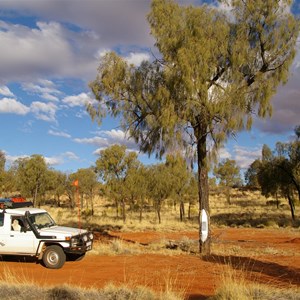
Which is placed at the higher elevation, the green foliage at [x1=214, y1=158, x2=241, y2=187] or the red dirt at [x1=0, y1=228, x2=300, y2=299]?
the green foliage at [x1=214, y1=158, x2=241, y2=187]

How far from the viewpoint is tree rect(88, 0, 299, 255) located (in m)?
14.0

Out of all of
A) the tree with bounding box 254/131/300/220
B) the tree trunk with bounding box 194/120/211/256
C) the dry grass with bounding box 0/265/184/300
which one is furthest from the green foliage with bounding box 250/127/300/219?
the dry grass with bounding box 0/265/184/300

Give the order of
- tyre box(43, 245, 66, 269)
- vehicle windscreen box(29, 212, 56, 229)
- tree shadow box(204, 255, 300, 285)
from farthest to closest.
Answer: vehicle windscreen box(29, 212, 56, 229) < tyre box(43, 245, 66, 269) < tree shadow box(204, 255, 300, 285)

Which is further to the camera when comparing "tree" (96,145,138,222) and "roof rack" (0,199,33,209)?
"tree" (96,145,138,222)

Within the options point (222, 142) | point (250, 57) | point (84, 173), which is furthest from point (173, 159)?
point (84, 173)

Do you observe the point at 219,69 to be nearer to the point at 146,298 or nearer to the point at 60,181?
the point at 146,298

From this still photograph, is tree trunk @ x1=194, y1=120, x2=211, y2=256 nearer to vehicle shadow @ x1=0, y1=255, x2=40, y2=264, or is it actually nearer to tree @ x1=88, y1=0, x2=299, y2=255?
tree @ x1=88, y1=0, x2=299, y2=255

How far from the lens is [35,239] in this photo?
13000 mm

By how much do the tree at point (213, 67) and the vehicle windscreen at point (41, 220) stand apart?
5.17 meters

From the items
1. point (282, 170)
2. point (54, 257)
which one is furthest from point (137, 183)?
point (54, 257)

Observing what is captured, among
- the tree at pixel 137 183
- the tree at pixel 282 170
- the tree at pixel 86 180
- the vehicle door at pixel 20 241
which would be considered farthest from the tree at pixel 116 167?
the vehicle door at pixel 20 241

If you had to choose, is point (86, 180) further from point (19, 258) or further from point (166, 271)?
point (166, 271)

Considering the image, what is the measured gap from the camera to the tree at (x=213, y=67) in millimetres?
13984

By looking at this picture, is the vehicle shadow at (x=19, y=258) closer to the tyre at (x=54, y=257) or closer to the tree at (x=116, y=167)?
the tyre at (x=54, y=257)
